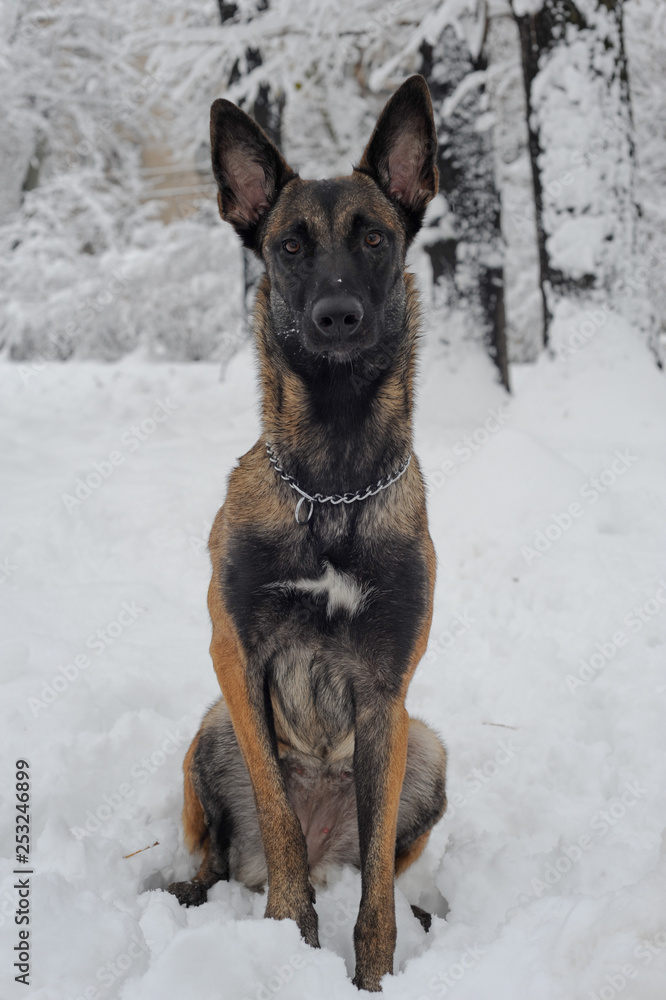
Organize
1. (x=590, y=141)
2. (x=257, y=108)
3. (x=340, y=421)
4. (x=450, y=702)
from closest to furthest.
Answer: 1. (x=340, y=421)
2. (x=450, y=702)
3. (x=590, y=141)
4. (x=257, y=108)

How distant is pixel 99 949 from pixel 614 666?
2621mm

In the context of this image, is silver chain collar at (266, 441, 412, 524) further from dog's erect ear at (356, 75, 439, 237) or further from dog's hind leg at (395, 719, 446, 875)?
dog's erect ear at (356, 75, 439, 237)

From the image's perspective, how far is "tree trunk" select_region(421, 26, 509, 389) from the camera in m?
7.28

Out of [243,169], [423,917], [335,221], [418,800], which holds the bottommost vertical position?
[423,917]

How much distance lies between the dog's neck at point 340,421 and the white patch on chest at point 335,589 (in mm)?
318

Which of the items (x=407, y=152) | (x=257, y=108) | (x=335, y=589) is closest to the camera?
(x=335, y=589)

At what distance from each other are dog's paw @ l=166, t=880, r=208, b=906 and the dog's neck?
1.41 meters

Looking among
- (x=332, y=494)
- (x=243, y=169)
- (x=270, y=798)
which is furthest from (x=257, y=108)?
(x=270, y=798)

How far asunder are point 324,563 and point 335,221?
1162 mm

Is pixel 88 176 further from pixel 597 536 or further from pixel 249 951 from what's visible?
pixel 249 951

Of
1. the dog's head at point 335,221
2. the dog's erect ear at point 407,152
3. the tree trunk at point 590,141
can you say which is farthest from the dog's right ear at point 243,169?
the tree trunk at point 590,141

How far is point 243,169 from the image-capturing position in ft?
8.83

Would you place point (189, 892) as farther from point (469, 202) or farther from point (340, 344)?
point (469, 202)

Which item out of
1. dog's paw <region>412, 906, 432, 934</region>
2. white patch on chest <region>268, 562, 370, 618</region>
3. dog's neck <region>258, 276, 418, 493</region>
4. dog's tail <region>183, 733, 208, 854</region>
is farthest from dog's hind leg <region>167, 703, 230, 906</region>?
dog's neck <region>258, 276, 418, 493</region>
